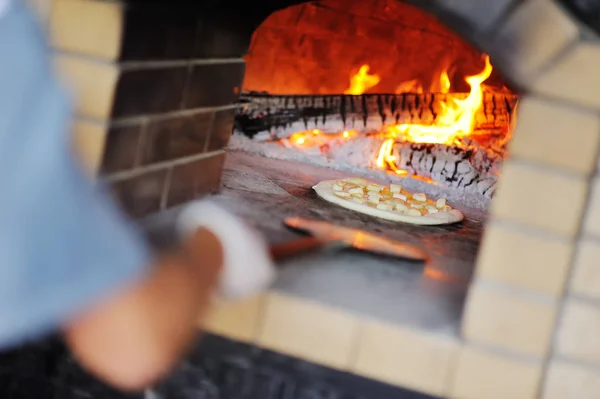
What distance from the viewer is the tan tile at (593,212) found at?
940 mm

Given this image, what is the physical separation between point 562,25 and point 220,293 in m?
0.53

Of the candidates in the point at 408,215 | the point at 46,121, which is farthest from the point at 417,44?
the point at 46,121

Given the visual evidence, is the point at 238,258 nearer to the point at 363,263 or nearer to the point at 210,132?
the point at 363,263

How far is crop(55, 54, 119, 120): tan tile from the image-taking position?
1.04 metres

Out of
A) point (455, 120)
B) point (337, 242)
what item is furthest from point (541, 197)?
point (455, 120)

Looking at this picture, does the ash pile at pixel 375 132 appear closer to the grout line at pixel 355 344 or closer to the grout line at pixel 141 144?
the grout line at pixel 141 144

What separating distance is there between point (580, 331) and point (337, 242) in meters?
0.39

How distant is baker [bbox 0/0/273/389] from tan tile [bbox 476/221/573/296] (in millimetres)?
475

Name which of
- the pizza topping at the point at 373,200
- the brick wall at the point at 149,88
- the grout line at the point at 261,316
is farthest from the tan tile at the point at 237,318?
the pizza topping at the point at 373,200

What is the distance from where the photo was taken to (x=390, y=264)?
123cm

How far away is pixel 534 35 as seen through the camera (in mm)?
938

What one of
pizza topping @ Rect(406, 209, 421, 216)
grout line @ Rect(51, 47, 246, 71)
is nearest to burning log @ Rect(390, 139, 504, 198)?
pizza topping @ Rect(406, 209, 421, 216)

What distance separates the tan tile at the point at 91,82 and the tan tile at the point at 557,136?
0.56 meters

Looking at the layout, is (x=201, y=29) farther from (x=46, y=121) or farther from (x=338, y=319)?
(x=46, y=121)
